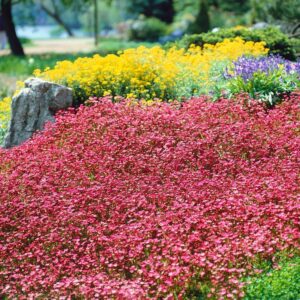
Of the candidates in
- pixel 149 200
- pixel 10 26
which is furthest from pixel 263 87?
pixel 10 26

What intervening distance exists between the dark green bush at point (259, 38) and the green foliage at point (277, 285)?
9.92 metres

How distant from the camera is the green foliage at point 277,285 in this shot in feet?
17.5

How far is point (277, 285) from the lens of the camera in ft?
17.6

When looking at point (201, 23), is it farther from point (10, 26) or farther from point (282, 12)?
point (282, 12)

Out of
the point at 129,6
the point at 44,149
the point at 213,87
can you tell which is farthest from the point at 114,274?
the point at 129,6

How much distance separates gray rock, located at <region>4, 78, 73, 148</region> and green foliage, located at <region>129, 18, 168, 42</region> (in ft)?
93.8

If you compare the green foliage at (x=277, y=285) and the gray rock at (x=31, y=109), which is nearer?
the green foliage at (x=277, y=285)

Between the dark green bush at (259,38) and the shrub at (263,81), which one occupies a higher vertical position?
the shrub at (263,81)

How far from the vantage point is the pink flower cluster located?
588 cm

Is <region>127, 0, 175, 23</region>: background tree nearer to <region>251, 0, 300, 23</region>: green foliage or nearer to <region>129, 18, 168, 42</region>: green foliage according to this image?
<region>129, 18, 168, 42</region>: green foliage

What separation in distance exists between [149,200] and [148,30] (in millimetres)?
31882

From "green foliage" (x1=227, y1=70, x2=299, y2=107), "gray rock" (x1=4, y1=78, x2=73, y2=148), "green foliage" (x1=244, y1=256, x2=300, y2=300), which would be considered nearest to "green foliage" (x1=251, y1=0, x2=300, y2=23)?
"green foliage" (x1=227, y1=70, x2=299, y2=107)

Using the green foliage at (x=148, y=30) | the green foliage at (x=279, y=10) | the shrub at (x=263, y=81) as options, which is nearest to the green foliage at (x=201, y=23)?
the green foliage at (x=148, y=30)

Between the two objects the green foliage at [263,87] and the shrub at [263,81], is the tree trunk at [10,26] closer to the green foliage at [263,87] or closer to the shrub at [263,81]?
the shrub at [263,81]
